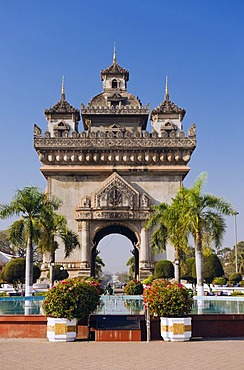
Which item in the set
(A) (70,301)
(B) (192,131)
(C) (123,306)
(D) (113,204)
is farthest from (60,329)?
(B) (192,131)

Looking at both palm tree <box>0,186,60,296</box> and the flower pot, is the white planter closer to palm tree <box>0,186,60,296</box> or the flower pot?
the flower pot

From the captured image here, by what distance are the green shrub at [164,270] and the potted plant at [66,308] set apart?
2391 centimetres

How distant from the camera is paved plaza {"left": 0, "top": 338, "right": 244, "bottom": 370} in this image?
9.56 meters

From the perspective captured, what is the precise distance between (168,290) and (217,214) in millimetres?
10573

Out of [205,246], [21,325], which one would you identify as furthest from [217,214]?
[21,325]

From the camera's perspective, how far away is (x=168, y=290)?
13.6 meters

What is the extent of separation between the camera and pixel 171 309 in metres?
13.2

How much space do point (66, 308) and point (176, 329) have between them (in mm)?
3020

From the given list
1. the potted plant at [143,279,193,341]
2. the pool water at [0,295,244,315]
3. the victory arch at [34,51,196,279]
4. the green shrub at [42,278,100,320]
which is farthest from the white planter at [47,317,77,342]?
the victory arch at [34,51,196,279]

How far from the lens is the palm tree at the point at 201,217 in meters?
22.9

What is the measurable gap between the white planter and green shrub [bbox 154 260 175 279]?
24.5m

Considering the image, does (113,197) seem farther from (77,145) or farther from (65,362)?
(65,362)

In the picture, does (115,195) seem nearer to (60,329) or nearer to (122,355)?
(60,329)

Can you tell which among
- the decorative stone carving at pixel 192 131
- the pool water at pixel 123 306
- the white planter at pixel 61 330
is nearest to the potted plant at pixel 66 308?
the white planter at pixel 61 330
